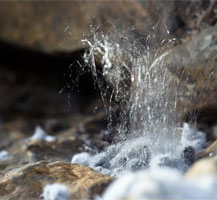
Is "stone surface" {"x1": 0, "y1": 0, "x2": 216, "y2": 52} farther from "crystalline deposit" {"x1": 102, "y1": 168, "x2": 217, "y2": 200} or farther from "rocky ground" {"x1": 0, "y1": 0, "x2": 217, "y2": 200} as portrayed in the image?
"crystalline deposit" {"x1": 102, "y1": 168, "x2": 217, "y2": 200}

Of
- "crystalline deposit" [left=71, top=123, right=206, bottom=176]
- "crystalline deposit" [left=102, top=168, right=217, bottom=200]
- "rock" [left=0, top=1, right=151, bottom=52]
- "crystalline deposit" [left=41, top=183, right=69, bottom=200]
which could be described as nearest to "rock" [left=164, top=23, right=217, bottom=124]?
"crystalline deposit" [left=71, top=123, right=206, bottom=176]

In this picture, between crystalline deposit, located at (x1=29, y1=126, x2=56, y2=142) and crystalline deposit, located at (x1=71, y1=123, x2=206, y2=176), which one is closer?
crystalline deposit, located at (x1=71, y1=123, x2=206, y2=176)

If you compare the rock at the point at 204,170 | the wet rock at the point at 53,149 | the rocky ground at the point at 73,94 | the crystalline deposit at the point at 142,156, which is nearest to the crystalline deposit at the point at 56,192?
the rocky ground at the point at 73,94

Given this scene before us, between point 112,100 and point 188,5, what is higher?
point 188,5

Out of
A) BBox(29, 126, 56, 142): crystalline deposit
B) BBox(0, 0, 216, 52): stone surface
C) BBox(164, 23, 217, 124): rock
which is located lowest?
BBox(29, 126, 56, 142): crystalline deposit

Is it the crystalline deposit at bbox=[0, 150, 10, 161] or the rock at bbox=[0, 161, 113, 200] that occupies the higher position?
the crystalline deposit at bbox=[0, 150, 10, 161]

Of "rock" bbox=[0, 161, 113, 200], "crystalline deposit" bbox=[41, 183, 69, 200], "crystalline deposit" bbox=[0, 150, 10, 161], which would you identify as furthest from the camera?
"crystalline deposit" bbox=[0, 150, 10, 161]

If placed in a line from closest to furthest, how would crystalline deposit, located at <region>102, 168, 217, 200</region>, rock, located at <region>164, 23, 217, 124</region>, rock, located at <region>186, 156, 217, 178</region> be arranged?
crystalline deposit, located at <region>102, 168, 217, 200</region> → rock, located at <region>186, 156, 217, 178</region> → rock, located at <region>164, 23, 217, 124</region>

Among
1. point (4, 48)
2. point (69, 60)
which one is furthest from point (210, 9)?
point (4, 48)

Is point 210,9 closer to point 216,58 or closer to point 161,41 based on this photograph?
point 216,58
